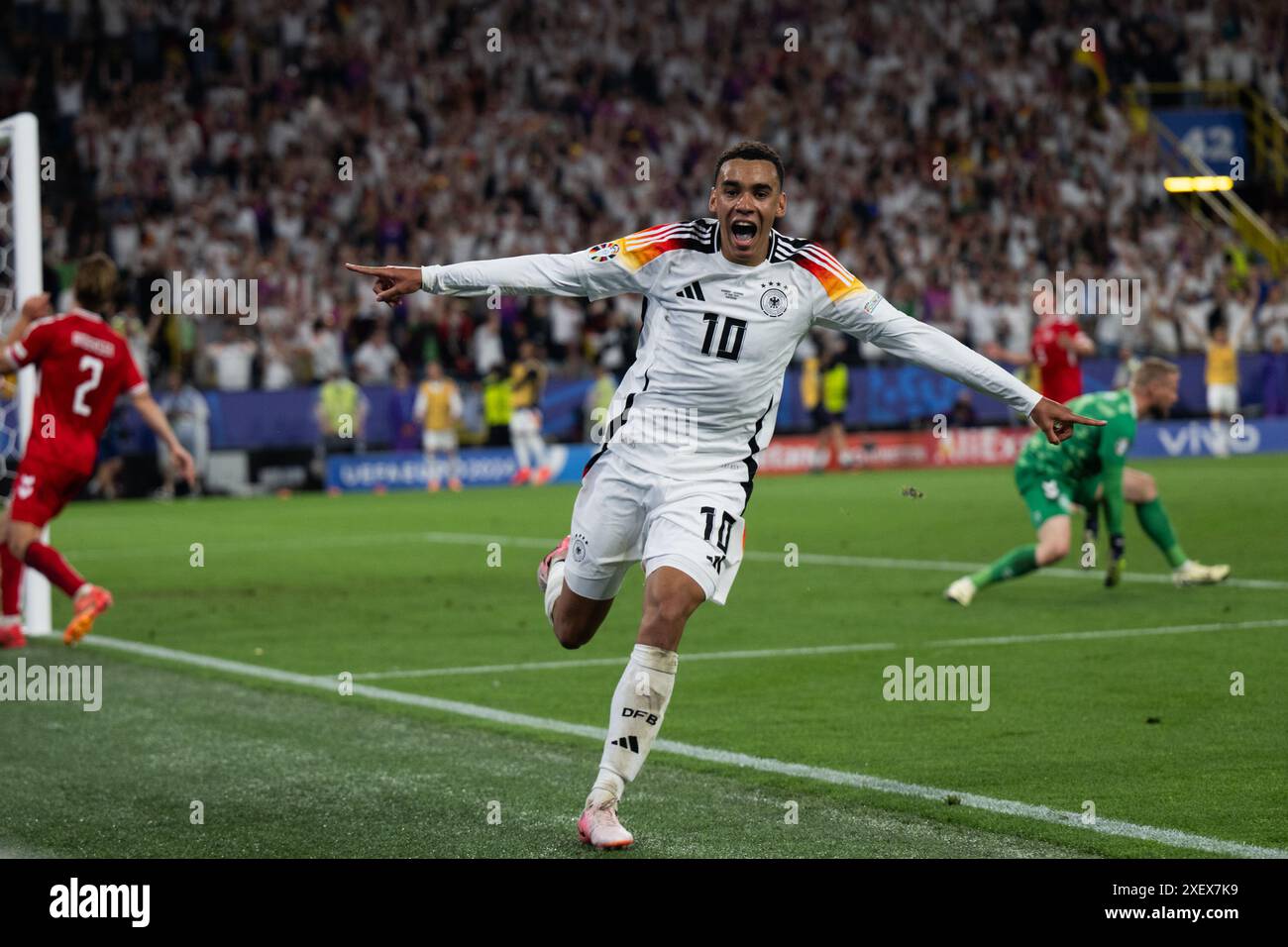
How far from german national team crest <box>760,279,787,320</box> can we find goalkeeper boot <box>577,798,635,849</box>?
1.75m

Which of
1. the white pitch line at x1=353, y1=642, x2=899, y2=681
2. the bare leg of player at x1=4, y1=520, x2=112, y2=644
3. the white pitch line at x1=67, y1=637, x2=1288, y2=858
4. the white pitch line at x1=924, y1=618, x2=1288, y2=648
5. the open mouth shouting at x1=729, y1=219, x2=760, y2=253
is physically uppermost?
the open mouth shouting at x1=729, y1=219, x2=760, y2=253

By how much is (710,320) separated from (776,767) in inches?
75.3

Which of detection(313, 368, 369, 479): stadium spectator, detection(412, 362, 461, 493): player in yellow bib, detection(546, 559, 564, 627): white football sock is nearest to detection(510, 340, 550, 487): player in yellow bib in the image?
detection(412, 362, 461, 493): player in yellow bib

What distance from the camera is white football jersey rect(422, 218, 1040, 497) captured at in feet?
21.2

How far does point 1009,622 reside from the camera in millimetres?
11766

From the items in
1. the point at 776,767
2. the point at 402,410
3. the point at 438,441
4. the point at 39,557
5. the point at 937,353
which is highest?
the point at 402,410

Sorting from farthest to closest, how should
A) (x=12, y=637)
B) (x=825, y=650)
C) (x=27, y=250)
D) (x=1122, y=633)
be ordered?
(x=27, y=250)
(x=12, y=637)
(x=1122, y=633)
(x=825, y=650)

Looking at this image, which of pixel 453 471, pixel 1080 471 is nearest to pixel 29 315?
pixel 1080 471

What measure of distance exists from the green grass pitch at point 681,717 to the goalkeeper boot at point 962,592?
163 millimetres

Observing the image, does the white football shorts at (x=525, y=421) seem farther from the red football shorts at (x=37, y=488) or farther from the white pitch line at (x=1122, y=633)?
the red football shorts at (x=37, y=488)

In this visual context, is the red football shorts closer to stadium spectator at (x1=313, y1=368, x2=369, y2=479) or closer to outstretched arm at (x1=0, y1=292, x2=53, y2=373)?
outstretched arm at (x1=0, y1=292, x2=53, y2=373)

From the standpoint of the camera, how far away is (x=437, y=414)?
90.7ft

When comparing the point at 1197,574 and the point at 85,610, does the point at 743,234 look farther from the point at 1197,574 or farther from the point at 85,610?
the point at 1197,574
